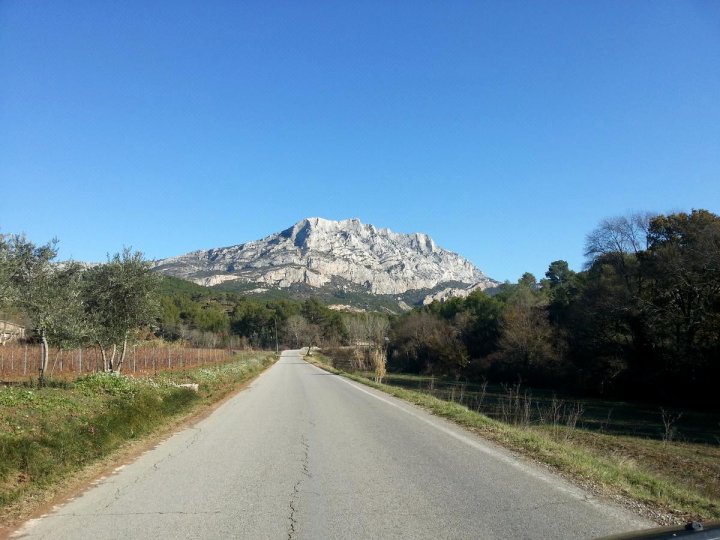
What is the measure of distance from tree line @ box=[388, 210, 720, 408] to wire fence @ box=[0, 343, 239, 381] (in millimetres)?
32713

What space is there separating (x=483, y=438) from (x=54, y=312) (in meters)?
13.0

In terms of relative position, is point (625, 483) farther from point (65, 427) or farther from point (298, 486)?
point (65, 427)

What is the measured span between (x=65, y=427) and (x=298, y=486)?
193 inches

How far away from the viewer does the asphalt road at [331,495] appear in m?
5.41

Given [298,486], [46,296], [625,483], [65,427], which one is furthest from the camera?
[46,296]

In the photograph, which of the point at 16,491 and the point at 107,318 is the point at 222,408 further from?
the point at 16,491

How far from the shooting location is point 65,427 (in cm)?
949

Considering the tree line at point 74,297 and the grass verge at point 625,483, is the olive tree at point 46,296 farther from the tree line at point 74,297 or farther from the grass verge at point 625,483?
the grass verge at point 625,483

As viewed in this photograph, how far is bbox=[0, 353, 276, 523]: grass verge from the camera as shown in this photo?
281 inches

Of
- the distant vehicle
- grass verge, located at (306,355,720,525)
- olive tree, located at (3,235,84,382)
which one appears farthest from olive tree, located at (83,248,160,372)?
the distant vehicle

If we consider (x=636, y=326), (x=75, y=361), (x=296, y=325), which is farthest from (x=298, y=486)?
(x=296, y=325)

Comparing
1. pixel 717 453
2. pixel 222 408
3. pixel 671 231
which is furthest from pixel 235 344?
pixel 717 453

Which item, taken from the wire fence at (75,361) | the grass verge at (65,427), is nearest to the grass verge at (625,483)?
the grass verge at (65,427)

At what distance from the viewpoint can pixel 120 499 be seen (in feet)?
21.7
